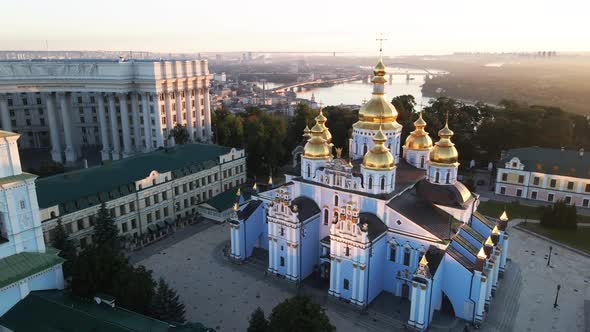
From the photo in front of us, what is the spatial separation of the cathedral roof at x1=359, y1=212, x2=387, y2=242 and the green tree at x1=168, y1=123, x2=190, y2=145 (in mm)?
34209

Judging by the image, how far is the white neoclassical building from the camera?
2149 inches

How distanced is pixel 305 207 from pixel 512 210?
22518 mm

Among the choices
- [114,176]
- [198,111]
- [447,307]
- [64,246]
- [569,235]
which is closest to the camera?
[447,307]

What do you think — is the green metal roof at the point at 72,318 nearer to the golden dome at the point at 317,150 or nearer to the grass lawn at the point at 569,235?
the golden dome at the point at 317,150

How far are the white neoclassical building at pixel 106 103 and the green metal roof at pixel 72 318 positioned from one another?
38880 millimetres

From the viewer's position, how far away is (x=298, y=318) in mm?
17453

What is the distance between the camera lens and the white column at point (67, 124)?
56391 millimetres

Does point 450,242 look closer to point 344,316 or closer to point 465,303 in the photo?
point 465,303

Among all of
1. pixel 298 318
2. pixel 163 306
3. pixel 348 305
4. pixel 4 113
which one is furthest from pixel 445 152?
pixel 4 113

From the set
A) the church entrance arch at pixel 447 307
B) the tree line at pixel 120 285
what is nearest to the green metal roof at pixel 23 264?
the tree line at pixel 120 285

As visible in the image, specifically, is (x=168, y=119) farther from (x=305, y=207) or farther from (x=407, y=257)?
(x=407, y=257)

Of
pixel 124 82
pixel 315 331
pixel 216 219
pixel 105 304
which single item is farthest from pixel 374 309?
pixel 124 82

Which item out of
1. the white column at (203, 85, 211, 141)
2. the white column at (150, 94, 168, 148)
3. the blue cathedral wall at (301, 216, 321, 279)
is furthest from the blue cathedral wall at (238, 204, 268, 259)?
the white column at (203, 85, 211, 141)

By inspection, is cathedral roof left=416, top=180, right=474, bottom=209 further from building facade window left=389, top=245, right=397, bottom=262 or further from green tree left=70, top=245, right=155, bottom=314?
green tree left=70, top=245, right=155, bottom=314
